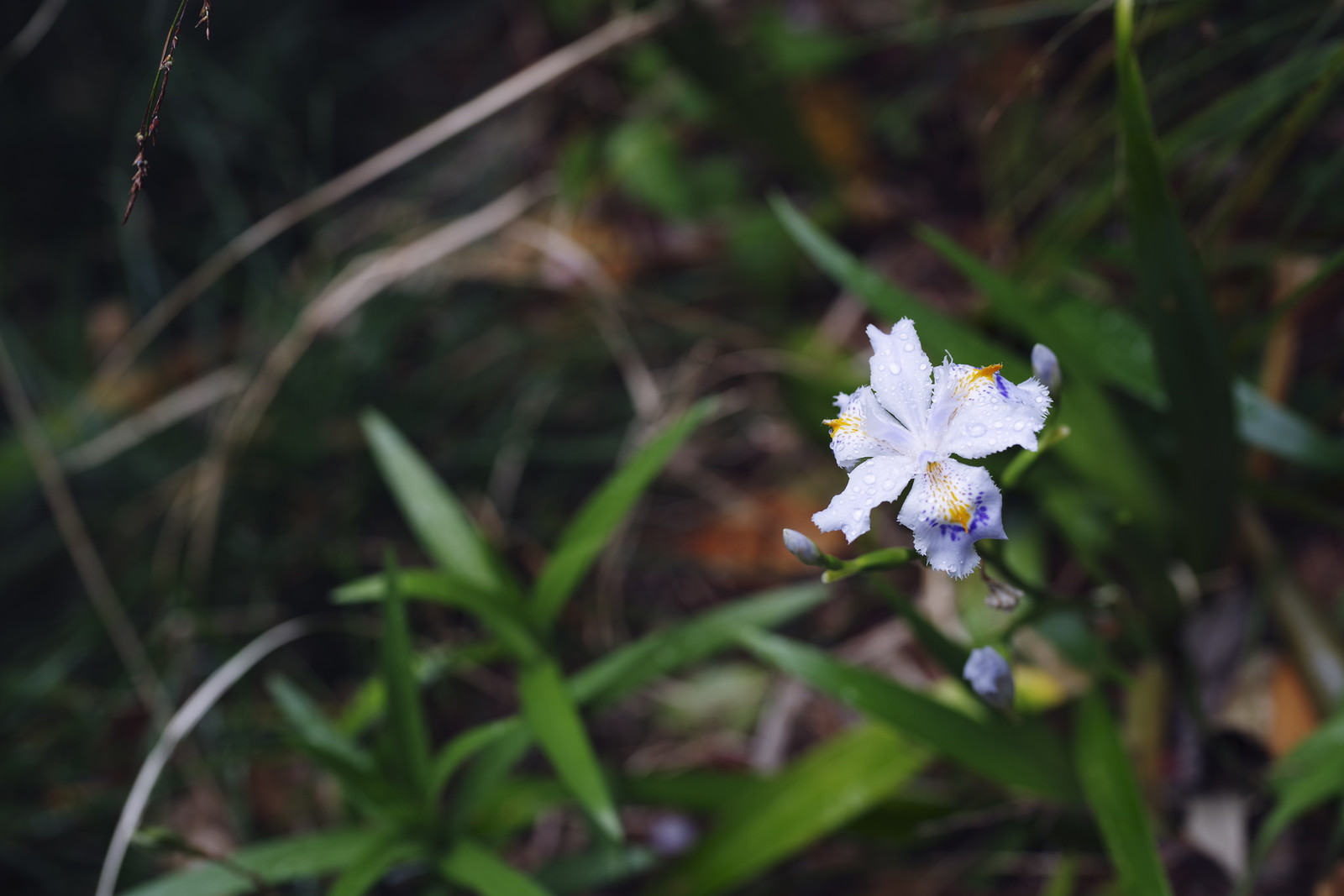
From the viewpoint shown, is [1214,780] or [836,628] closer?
[1214,780]

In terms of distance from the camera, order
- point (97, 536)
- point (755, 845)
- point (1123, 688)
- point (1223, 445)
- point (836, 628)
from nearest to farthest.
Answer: point (1223, 445), point (755, 845), point (1123, 688), point (836, 628), point (97, 536)

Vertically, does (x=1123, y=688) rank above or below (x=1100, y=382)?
below

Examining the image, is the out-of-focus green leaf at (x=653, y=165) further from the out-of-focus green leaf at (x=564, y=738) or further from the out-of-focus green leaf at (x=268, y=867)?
the out-of-focus green leaf at (x=268, y=867)

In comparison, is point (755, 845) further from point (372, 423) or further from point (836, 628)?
point (372, 423)

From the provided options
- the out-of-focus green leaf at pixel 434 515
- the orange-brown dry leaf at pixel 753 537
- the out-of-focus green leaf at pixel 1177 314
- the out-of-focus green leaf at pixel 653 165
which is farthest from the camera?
the out-of-focus green leaf at pixel 653 165

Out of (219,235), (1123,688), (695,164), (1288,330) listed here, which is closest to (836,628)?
(1123,688)

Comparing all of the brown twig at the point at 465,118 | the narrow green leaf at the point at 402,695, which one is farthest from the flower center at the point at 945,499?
the brown twig at the point at 465,118

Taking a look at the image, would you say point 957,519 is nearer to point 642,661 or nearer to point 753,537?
point 642,661
